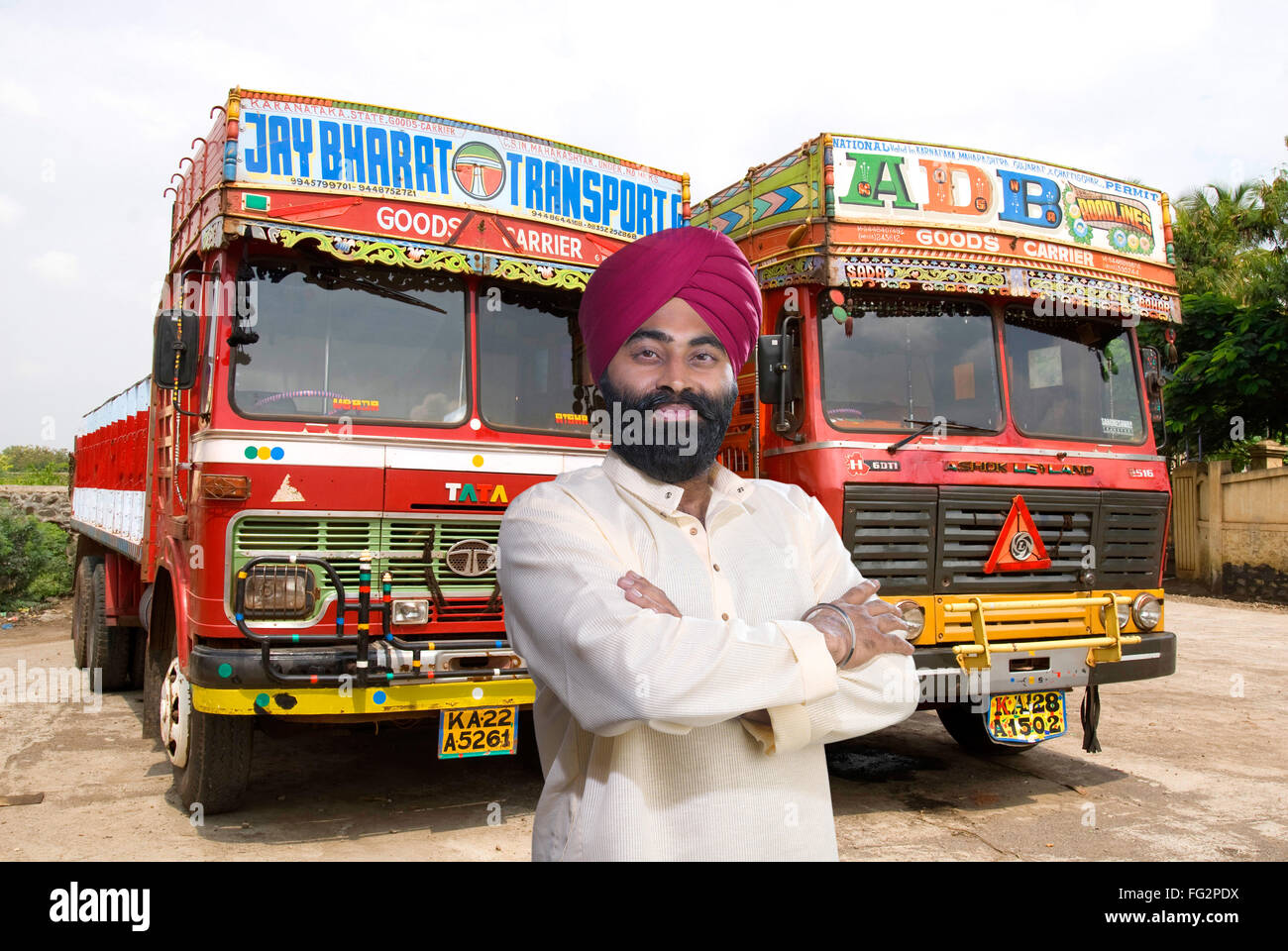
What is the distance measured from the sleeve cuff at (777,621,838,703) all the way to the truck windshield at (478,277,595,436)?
138 inches

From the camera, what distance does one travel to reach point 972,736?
22.2 feet

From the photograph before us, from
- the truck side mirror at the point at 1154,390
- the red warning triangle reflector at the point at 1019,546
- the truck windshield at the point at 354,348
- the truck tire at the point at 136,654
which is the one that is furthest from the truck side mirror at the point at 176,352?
the truck side mirror at the point at 1154,390

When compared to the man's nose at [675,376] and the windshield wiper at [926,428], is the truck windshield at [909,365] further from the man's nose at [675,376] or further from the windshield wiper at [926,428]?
the man's nose at [675,376]

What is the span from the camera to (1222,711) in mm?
7836

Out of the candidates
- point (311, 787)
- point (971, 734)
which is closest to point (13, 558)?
point (311, 787)

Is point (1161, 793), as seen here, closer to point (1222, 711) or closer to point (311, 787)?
point (1222, 711)

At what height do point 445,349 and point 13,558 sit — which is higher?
point 445,349

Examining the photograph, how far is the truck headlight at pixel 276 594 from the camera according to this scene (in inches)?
167

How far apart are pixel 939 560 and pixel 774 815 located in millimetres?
3899

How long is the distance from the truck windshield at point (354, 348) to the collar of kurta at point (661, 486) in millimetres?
3097

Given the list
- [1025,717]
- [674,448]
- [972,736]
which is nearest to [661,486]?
[674,448]

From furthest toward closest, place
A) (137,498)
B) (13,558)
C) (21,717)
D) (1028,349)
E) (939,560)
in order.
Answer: (13,558), (21,717), (137,498), (1028,349), (939,560)

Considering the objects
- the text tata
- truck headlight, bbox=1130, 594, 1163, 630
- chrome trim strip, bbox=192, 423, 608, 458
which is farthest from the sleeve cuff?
truck headlight, bbox=1130, 594, 1163, 630

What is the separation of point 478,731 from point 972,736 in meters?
3.83
